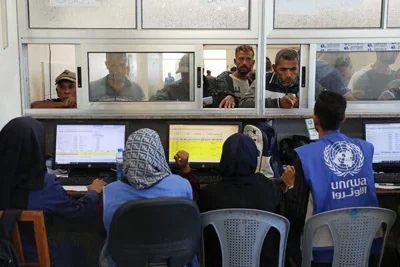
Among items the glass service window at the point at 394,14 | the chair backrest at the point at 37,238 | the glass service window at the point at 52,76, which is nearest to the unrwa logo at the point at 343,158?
the chair backrest at the point at 37,238

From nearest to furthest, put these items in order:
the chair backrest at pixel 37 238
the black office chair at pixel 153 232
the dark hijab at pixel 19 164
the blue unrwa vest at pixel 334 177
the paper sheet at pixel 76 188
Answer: the black office chair at pixel 153 232 → the chair backrest at pixel 37 238 → the dark hijab at pixel 19 164 → the blue unrwa vest at pixel 334 177 → the paper sheet at pixel 76 188

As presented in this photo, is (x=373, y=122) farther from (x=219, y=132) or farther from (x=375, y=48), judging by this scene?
(x=219, y=132)

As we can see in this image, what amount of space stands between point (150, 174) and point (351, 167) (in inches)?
37.3

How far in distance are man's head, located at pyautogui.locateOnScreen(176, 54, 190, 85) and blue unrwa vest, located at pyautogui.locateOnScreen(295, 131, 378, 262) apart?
1.31 m

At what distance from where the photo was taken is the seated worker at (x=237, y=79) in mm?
3009

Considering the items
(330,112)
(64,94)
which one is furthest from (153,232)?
(64,94)

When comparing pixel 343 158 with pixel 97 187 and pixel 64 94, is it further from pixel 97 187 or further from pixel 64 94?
pixel 64 94

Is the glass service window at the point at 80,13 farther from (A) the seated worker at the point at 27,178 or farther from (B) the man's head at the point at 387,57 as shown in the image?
(B) the man's head at the point at 387,57

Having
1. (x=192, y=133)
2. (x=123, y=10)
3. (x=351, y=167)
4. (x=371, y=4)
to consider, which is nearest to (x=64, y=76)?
(x=123, y=10)

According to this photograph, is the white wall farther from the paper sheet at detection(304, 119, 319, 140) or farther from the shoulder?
the paper sheet at detection(304, 119, 319, 140)

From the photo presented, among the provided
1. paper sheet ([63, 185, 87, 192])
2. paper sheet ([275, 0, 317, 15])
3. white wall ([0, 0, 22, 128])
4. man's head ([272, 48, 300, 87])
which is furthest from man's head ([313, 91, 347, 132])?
white wall ([0, 0, 22, 128])

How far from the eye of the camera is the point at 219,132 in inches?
113

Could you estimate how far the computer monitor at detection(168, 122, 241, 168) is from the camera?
2.87m

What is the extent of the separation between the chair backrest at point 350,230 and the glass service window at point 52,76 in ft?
6.40
